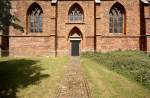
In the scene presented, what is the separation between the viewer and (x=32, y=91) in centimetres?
1541

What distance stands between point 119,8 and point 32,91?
74.5 feet

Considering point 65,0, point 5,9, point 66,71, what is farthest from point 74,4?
point 5,9

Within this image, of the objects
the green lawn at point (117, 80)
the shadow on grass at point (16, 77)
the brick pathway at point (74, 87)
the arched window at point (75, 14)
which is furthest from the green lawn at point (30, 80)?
the arched window at point (75, 14)

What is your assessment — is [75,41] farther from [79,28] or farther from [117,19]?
[117,19]

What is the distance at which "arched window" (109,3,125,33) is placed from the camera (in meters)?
34.9

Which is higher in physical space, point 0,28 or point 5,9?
point 5,9

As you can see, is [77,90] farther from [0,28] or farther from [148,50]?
[148,50]

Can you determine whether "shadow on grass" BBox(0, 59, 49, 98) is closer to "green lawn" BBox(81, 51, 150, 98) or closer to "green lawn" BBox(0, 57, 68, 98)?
"green lawn" BBox(0, 57, 68, 98)

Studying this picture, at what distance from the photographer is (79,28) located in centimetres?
3434

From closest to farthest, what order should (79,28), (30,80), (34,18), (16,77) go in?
(30,80), (16,77), (79,28), (34,18)

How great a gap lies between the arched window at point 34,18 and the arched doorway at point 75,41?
426 centimetres

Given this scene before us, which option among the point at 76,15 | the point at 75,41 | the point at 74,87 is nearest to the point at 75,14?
the point at 76,15

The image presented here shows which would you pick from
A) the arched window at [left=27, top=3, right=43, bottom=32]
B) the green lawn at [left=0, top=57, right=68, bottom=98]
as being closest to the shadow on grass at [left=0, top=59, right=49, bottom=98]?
the green lawn at [left=0, top=57, right=68, bottom=98]

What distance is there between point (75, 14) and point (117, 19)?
550 centimetres
